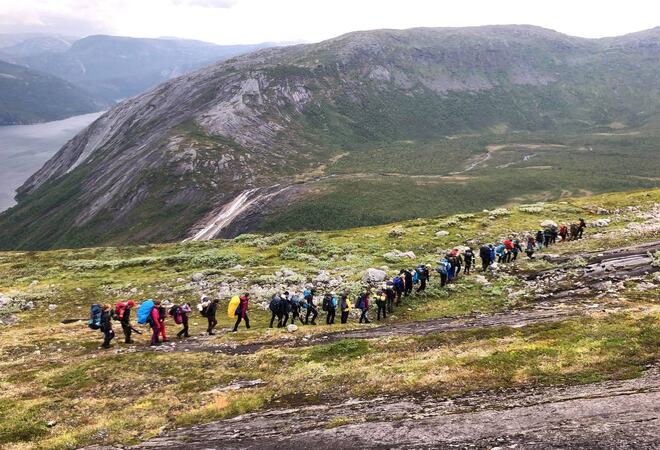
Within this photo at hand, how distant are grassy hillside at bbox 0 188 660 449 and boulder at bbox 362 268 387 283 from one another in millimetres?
967

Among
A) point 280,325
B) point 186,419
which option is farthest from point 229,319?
point 186,419

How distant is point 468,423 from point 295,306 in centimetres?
1965

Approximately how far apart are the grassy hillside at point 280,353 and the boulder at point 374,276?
97 cm

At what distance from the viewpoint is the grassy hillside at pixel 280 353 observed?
19.2m

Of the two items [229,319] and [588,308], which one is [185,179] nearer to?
[229,319]

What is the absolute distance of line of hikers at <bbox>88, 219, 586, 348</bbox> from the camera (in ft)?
96.2

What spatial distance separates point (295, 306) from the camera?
110 ft

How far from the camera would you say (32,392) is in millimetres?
23125

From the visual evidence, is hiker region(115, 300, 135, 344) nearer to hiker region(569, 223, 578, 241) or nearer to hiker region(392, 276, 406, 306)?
hiker region(392, 276, 406, 306)

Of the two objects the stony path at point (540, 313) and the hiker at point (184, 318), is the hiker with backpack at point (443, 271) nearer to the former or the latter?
the stony path at point (540, 313)

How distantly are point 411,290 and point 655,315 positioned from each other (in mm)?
16371

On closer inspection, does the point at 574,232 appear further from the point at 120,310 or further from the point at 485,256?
the point at 120,310

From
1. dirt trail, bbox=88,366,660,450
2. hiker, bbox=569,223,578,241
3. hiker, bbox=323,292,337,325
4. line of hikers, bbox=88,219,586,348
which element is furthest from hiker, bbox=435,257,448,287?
dirt trail, bbox=88,366,660,450

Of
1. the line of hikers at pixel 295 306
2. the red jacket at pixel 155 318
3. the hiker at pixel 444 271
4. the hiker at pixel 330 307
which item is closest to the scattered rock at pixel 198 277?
the line of hikers at pixel 295 306
